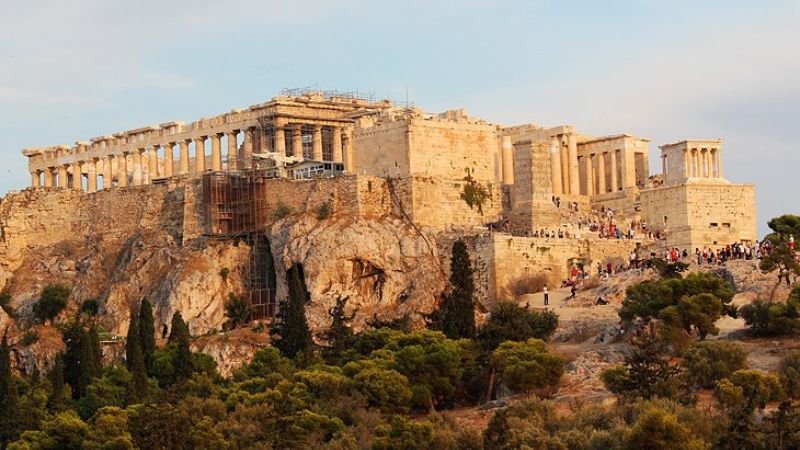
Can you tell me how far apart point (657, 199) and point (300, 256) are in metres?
13.0

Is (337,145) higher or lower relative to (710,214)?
higher

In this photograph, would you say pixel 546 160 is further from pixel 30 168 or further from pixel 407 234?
pixel 30 168

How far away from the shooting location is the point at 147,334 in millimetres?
77812

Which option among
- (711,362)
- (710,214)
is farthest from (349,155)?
(711,362)

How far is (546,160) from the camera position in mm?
83812

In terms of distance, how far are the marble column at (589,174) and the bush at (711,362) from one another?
24.9 m

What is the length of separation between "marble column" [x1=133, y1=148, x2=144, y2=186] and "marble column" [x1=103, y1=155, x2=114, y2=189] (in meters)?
1.22

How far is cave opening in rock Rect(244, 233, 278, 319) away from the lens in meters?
82.6

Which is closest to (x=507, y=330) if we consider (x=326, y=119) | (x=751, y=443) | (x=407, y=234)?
(x=407, y=234)

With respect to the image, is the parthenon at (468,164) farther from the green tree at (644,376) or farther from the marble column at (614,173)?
the green tree at (644,376)

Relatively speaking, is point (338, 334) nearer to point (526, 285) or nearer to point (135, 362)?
point (135, 362)

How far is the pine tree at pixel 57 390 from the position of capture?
73.4 metres

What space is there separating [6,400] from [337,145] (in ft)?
70.2

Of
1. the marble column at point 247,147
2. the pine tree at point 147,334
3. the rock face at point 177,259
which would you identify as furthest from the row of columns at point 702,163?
the pine tree at point 147,334
